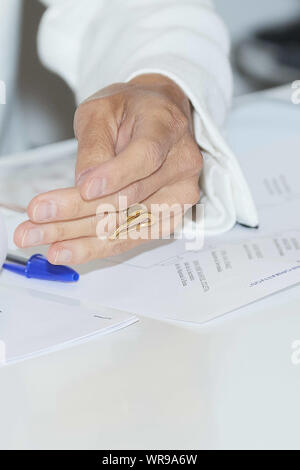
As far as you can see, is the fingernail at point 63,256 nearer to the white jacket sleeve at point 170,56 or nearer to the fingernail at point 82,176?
the fingernail at point 82,176

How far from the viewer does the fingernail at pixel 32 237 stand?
1.68ft

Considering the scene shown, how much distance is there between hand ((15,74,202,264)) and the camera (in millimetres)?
514

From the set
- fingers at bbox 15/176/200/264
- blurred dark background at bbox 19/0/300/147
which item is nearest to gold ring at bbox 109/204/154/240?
fingers at bbox 15/176/200/264

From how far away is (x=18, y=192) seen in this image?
71 cm

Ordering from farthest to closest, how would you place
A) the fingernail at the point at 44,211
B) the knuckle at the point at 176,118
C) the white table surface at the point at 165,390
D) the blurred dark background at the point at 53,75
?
1. the blurred dark background at the point at 53,75
2. the knuckle at the point at 176,118
3. the fingernail at the point at 44,211
4. the white table surface at the point at 165,390

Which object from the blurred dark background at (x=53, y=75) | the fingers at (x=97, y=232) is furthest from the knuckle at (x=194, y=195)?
the blurred dark background at (x=53, y=75)

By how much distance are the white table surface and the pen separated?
82mm

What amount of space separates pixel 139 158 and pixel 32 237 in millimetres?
91

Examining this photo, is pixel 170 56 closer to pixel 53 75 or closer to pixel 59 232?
pixel 59 232

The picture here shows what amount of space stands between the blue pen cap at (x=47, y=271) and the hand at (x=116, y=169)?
0.08 feet

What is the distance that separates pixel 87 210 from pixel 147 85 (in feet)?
0.62

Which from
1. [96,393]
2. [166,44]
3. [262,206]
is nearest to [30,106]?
[166,44]

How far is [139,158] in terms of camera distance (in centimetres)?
54
